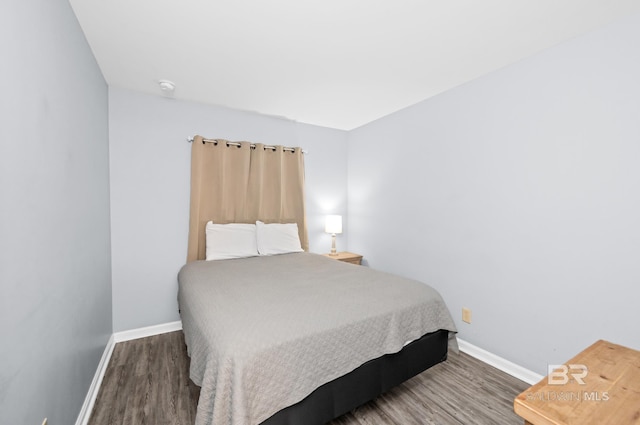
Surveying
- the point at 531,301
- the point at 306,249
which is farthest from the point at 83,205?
the point at 531,301

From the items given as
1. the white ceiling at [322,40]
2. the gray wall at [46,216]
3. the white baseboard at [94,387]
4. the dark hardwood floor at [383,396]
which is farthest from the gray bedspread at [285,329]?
the white ceiling at [322,40]

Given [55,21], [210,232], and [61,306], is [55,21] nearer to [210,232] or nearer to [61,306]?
[61,306]

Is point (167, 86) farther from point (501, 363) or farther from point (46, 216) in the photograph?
point (501, 363)

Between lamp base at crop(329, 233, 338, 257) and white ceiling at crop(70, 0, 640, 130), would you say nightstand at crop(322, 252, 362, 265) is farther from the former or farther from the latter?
white ceiling at crop(70, 0, 640, 130)

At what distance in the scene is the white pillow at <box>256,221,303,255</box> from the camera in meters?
3.12

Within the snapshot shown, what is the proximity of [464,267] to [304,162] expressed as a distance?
2276 mm

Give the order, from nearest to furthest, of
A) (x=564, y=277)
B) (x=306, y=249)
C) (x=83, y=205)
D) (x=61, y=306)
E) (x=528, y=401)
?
(x=528, y=401)
(x=61, y=306)
(x=83, y=205)
(x=564, y=277)
(x=306, y=249)

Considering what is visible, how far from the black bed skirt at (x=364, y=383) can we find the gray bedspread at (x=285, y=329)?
69mm

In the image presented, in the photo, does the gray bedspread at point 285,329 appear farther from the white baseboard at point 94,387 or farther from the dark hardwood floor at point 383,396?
the white baseboard at point 94,387

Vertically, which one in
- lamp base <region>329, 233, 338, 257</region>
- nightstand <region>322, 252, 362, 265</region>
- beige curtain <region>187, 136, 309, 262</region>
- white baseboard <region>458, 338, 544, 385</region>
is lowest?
white baseboard <region>458, 338, 544, 385</region>

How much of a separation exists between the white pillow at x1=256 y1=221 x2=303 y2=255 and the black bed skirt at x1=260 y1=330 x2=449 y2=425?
1.77 m

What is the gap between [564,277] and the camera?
6.18ft

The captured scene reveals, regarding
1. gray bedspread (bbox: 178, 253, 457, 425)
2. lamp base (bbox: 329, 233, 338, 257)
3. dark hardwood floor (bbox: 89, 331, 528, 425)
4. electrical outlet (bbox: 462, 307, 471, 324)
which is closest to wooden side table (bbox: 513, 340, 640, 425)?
gray bedspread (bbox: 178, 253, 457, 425)

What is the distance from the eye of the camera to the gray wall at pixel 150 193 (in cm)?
Answer: 266
